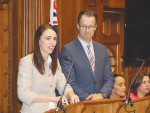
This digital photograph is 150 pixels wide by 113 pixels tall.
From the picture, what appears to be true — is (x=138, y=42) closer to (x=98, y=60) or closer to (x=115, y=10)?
(x=115, y=10)

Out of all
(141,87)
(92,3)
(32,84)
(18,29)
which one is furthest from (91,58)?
(92,3)

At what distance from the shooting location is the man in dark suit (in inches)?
104

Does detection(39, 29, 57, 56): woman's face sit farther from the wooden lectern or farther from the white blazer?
the wooden lectern

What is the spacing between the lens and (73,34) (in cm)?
384

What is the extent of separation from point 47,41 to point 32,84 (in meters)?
0.41

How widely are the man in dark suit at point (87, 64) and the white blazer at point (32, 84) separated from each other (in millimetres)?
382

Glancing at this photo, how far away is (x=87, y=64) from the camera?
106 inches

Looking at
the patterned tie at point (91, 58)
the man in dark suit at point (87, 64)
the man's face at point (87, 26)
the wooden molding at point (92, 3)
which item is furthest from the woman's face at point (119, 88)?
the wooden molding at point (92, 3)

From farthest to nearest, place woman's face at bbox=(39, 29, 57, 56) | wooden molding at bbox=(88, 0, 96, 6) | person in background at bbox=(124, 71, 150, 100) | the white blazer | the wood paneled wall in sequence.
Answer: wooden molding at bbox=(88, 0, 96, 6), person in background at bbox=(124, 71, 150, 100), the wood paneled wall, woman's face at bbox=(39, 29, 57, 56), the white blazer

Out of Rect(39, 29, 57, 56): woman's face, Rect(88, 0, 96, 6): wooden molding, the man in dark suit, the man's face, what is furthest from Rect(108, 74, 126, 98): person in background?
Rect(39, 29, 57, 56): woman's face

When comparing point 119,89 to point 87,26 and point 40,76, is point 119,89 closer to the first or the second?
point 87,26

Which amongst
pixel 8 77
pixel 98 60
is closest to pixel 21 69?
pixel 98 60

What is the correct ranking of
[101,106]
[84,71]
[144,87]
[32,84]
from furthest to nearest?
[144,87], [84,71], [32,84], [101,106]

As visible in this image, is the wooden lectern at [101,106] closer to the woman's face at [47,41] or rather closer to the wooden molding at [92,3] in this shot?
the woman's face at [47,41]
